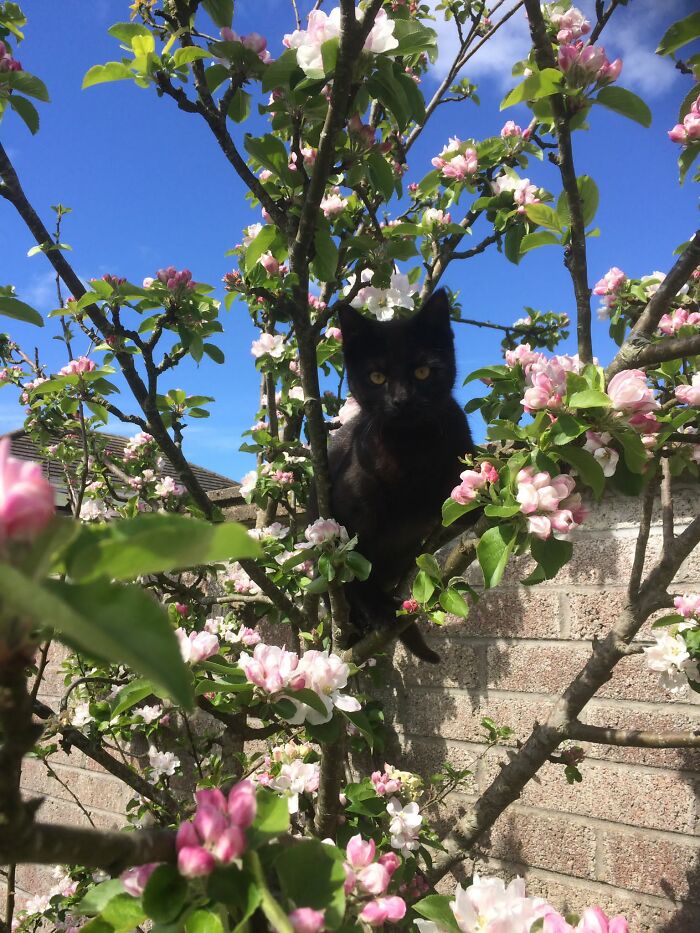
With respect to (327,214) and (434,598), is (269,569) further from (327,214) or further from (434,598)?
(327,214)

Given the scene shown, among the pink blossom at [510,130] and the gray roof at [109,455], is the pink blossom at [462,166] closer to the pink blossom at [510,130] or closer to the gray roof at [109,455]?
the pink blossom at [510,130]

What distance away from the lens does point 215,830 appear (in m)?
0.53

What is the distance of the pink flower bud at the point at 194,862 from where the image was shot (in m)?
0.51

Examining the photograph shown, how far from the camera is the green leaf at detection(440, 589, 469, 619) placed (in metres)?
1.20

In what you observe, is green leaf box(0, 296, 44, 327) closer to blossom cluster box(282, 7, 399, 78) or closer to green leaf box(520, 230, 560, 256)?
blossom cluster box(282, 7, 399, 78)

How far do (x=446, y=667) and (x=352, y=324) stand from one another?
4.54 feet

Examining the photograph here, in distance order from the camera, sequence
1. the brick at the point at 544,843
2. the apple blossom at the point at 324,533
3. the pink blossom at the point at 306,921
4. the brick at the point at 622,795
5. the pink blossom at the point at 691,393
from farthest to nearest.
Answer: the brick at the point at 544,843
the brick at the point at 622,795
the apple blossom at the point at 324,533
the pink blossom at the point at 691,393
the pink blossom at the point at 306,921

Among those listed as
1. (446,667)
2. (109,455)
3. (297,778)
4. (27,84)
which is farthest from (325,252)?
(109,455)

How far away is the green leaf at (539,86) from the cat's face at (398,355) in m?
0.94

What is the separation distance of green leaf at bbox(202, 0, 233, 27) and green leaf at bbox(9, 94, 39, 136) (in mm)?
673

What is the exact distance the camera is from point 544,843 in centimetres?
208

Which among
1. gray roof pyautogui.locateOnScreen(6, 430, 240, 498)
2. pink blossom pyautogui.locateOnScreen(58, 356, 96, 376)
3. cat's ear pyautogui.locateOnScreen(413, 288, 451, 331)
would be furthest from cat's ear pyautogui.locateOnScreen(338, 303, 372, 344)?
pink blossom pyautogui.locateOnScreen(58, 356, 96, 376)

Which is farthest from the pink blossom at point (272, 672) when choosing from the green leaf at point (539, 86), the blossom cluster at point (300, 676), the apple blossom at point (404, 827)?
the green leaf at point (539, 86)

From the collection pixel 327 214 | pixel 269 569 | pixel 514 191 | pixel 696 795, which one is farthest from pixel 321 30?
pixel 696 795
